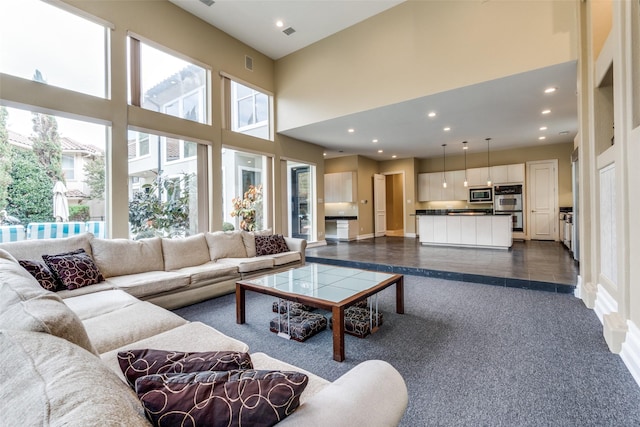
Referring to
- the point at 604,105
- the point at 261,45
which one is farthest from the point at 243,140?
the point at 604,105

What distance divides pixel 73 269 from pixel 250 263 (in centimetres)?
196

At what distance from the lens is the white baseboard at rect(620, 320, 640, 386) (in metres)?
Result: 1.92

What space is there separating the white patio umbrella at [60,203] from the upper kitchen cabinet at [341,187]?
6989 millimetres

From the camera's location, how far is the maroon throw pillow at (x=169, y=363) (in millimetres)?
971

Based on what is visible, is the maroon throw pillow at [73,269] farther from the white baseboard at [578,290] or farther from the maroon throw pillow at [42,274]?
the white baseboard at [578,290]

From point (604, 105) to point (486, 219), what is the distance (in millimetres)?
4267

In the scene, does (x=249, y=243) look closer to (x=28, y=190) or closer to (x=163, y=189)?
(x=163, y=189)

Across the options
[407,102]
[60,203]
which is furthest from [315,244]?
[60,203]

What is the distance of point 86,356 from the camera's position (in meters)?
0.70

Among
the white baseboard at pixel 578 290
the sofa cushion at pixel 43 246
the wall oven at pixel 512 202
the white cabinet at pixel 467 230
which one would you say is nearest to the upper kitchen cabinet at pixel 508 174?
the wall oven at pixel 512 202

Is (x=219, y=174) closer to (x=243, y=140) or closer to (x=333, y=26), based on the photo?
(x=243, y=140)

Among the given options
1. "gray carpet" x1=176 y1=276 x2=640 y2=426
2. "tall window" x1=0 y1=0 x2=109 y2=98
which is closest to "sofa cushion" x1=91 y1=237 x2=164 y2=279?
"gray carpet" x1=176 y1=276 x2=640 y2=426

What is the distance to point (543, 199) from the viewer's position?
328 inches

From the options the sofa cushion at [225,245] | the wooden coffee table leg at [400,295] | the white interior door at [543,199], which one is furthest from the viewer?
the white interior door at [543,199]
